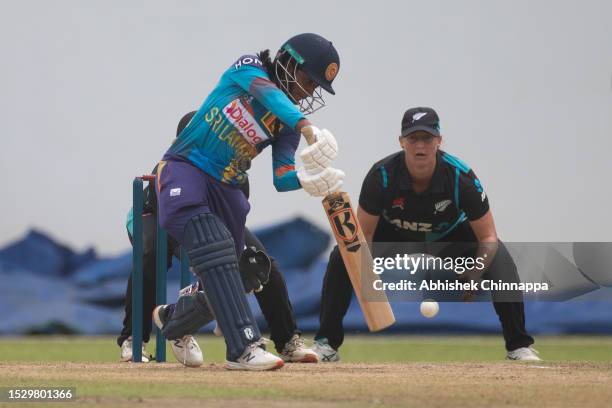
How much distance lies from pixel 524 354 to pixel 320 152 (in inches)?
70.6

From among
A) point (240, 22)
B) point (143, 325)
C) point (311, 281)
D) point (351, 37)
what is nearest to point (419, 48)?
point (351, 37)

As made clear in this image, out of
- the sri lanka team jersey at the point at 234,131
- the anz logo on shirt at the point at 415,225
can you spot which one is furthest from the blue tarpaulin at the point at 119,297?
the sri lanka team jersey at the point at 234,131

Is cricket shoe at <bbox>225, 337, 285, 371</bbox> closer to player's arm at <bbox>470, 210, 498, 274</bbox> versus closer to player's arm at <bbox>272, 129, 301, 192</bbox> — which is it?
player's arm at <bbox>272, 129, 301, 192</bbox>

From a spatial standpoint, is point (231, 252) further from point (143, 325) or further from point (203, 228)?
point (143, 325)

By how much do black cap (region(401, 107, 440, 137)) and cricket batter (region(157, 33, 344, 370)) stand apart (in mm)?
897

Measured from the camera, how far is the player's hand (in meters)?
4.00

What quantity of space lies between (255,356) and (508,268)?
1.72 meters

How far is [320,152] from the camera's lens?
12.0 ft

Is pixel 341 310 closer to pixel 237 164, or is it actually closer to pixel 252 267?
pixel 252 267

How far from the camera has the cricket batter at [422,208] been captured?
4832 millimetres

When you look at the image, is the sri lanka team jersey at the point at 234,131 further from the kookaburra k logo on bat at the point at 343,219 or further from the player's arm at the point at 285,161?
the kookaburra k logo on bat at the point at 343,219

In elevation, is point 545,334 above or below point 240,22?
below

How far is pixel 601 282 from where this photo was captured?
23.1ft

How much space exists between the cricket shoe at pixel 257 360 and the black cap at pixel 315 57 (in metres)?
0.94
